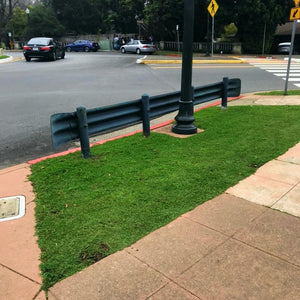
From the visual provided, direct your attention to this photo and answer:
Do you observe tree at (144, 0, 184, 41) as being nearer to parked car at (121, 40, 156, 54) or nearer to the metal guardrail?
parked car at (121, 40, 156, 54)

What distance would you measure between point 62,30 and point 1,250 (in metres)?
53.8

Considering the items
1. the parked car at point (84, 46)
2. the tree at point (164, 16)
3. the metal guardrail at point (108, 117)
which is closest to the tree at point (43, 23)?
the parked car at point (84, 46)

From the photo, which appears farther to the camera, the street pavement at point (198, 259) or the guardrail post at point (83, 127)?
the guardrail post at point (83, 127)

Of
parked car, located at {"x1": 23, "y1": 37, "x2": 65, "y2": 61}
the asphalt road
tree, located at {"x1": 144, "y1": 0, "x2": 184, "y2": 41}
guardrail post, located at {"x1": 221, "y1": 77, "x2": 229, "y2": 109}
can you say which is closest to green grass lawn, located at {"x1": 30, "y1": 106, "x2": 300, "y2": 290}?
the asphalt road

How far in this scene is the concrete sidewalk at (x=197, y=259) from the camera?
262cm

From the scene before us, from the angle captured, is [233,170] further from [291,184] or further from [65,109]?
[65,109]

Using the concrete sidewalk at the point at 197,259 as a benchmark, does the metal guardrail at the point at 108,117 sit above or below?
above

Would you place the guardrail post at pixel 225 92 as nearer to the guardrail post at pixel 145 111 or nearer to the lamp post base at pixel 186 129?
the lamp post base at pixel 186 129

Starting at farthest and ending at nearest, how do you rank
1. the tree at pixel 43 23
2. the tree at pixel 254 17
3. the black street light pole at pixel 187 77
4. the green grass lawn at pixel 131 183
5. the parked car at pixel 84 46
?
the tree at pixel 43 23
the parked car at pixel 84 46
the tree at pixel 254 17
the black street light pole at pixel 187 77
the green grass lawn at pixel 131 183

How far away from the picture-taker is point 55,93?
1163 cm

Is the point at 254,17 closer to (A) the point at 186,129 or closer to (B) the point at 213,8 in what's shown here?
(B) the point at 213,8

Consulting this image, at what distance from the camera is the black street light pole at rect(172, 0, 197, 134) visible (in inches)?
237

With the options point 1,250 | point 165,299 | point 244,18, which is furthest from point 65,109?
point 244,18

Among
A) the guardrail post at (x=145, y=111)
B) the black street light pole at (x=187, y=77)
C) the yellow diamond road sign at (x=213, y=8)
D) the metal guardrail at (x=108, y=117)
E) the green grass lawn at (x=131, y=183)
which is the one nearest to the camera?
the green grass lawn at (x=131, y=183)
